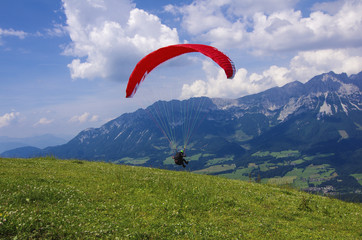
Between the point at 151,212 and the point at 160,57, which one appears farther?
the point at 160,57

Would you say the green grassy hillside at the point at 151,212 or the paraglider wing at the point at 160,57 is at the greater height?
the paraglider wing at the point at 160,57

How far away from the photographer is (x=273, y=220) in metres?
11.9

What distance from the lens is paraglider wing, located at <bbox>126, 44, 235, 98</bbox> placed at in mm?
18141

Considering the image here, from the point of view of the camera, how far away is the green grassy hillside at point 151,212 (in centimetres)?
848

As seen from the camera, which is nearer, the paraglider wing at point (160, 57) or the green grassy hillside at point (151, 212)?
the green grassy hillside at point (151, 212)

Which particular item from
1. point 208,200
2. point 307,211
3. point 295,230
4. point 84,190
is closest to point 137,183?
point 84,190

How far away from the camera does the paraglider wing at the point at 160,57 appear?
18141 mm

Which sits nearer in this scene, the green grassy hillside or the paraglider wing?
the green grassy hillside

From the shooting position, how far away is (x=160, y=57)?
21.3 metres

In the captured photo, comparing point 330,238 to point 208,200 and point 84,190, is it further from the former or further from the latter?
point 84,190

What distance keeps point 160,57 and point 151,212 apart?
48.2ft

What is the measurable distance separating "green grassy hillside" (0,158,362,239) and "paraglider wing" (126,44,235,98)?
8891mm

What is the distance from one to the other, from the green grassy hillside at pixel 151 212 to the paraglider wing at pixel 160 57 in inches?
350

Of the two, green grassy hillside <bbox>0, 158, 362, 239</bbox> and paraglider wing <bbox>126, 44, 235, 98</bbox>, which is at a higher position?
paraglider wing <bbox>126, 44, 235, 98</bbox>
